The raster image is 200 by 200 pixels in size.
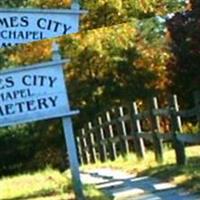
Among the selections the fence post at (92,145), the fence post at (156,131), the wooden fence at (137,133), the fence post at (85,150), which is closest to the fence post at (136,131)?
the wooden fence at (137,133)

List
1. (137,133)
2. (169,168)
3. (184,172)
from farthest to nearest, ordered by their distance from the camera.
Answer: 1. (137,133)
2. (169,168)
3. (184,172)

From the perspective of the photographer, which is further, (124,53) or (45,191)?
(124,53)

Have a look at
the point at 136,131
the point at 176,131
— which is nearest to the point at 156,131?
the point at 176,131

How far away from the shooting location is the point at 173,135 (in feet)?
44.5

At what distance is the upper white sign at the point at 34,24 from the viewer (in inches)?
366

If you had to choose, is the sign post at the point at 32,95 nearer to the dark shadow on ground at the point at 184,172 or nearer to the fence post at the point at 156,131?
the dark shadow on ground at the point at 184,172

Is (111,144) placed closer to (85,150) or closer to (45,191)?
(85,150)

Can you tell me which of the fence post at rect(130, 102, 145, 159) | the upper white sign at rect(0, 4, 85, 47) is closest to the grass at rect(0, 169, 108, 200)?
the upper white sign at rect(0, 4, 85, 47)

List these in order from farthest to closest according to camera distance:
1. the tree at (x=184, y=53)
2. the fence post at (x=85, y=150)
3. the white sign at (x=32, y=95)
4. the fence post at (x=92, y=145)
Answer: the fence post at (x=85, y=150) → the fence post at (x=92, y=145) → the tree at (x=184, y=53) → the white sign at (x=32, y=95)

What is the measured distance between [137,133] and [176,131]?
10.6 ft

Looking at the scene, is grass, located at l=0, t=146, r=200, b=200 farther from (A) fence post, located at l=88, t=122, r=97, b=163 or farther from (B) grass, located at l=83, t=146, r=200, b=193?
(A) fence post, located at l=88, t=122, r=97, b=163

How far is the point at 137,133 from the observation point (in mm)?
16672

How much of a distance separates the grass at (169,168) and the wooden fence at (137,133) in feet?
0.79

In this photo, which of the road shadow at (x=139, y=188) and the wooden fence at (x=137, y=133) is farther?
the wooden fence at (x=137, y=133)
